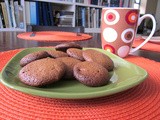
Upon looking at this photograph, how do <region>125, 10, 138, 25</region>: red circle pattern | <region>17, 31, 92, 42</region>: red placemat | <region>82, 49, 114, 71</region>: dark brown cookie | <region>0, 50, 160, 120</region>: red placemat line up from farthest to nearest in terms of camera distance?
<region>17, 31, 92, 42</region>: red placemat
<region>125, 10, 138, 25</region>: red circle pattern
<region>82, 49, 114, 71</region>: dark brown cookie
<region>0, 50, 160, 120</region>: red placemat

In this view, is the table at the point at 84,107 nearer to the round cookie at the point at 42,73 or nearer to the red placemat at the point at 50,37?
the round cookie at the point at 42,73

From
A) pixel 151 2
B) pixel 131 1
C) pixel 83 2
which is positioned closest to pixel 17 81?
pixel 83 2

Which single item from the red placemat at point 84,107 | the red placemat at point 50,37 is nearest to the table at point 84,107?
the red placemat at point 84,107

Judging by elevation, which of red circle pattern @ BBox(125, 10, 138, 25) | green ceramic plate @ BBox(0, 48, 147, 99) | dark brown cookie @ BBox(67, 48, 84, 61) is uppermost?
red circle pattern @ BBox(125, 10, 138, 25)

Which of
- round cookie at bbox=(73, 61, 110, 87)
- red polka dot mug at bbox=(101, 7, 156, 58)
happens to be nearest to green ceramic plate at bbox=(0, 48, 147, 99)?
round cookie at bbox=(73, 61, 110, 87)

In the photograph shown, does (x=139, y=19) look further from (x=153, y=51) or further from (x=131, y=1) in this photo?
(x=131, y=1)

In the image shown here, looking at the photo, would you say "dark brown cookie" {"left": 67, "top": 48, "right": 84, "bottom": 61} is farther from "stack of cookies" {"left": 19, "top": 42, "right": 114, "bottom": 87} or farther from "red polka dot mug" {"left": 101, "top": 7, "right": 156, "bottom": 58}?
"red polka dot mug" {"left": 101, "top": 7, "right": 156, "bottom": 58}
